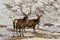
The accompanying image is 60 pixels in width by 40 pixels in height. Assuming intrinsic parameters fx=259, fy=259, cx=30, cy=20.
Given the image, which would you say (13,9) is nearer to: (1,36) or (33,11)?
(33,11)

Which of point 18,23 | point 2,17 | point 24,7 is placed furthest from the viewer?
point 24,7

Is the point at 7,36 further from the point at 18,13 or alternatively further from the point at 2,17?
the point at 18,13

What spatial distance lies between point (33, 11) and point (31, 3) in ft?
5.71

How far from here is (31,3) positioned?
893 inches

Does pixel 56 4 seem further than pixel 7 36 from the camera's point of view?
Yes

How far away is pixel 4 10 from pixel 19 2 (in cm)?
235

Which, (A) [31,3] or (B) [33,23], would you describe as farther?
(A) [31,3]

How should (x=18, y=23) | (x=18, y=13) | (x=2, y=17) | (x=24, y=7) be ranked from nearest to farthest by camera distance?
(x=18, y=23), (x=2, y=17), (x=18, y=13), (x=24, y=7)

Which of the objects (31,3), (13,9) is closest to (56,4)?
(31,3)

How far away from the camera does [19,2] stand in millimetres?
22953

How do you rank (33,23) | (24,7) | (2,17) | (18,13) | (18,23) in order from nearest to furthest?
(18,23), (33,23), (2,17), (18,13), (24,7)

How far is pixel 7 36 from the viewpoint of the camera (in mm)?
12047

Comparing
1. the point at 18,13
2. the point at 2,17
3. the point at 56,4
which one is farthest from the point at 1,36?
the point at 56,4

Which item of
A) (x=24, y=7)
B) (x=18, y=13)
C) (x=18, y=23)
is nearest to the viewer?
(x=18, y=23)
